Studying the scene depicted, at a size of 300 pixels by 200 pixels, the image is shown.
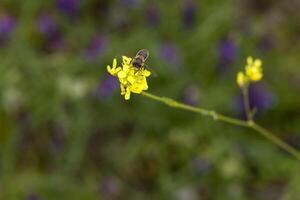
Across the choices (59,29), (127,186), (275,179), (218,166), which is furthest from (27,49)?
(275,179)

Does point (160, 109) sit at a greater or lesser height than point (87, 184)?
greater

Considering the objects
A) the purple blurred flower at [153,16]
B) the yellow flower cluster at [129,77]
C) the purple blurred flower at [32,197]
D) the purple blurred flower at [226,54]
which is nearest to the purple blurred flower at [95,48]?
the purple blurred flower at [153,16]

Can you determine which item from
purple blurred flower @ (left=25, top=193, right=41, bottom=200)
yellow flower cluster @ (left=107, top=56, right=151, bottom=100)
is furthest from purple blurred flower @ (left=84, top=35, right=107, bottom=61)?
yellow flower cluster @ (left=107, top=56, right=151, bottom=100)

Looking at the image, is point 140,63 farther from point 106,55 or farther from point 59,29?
point 59,29

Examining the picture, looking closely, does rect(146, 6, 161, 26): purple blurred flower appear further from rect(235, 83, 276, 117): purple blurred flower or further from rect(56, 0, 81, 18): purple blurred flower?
rect(235, 83, 276, 117): purple blurred flower

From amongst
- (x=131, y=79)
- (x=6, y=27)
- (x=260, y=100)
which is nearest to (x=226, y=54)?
(x=260, y=100)

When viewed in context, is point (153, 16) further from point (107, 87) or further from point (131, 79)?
point (131, 79)
